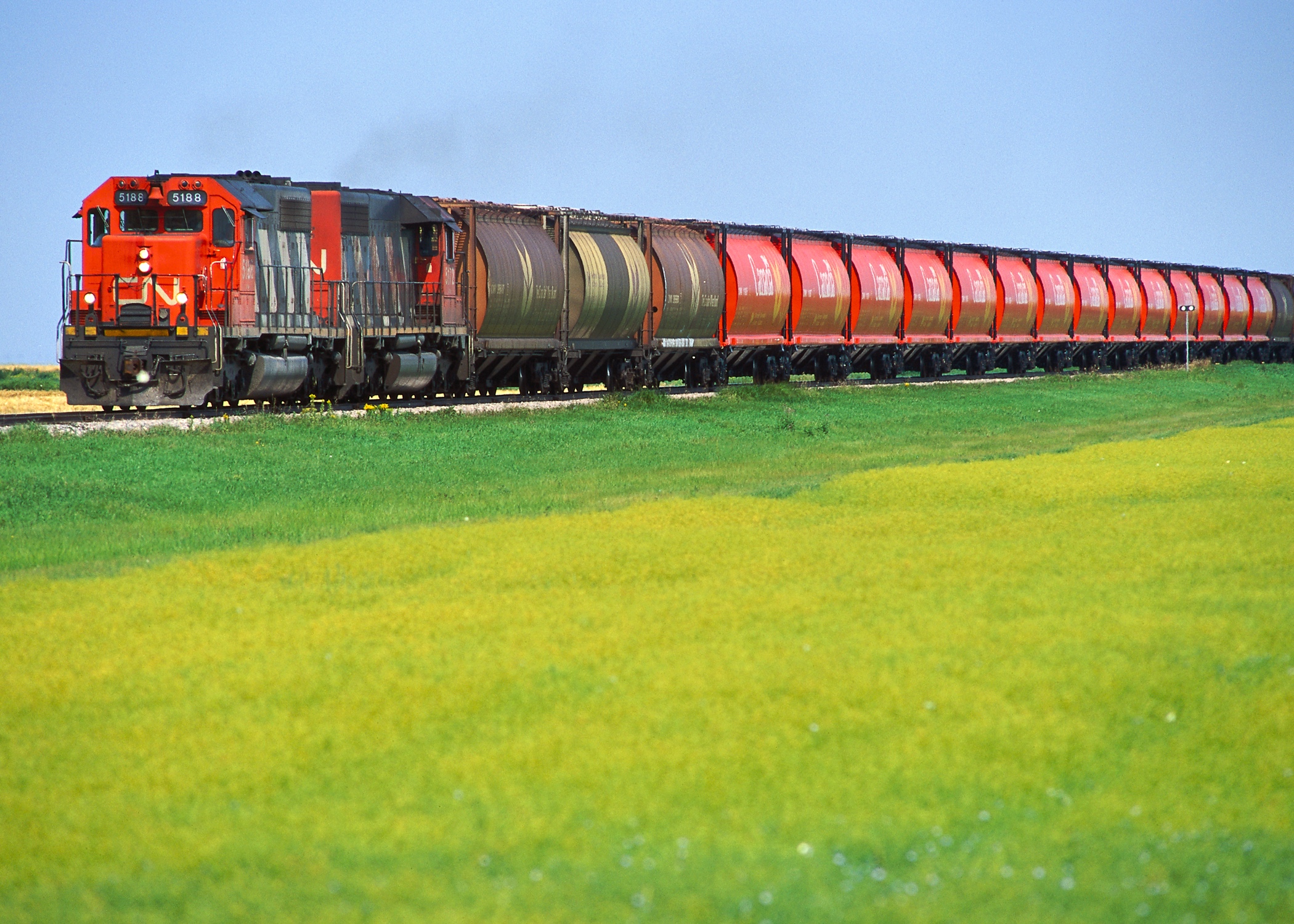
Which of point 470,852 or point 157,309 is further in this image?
point 157,309

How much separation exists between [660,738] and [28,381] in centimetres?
5112

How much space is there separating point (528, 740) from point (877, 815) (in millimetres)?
1685

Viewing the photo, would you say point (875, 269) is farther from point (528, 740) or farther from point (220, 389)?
point (528, 740)

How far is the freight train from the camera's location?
23.0 metres

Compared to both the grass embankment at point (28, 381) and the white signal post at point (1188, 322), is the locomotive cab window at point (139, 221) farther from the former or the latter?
the white signal post at point (1188, 322)

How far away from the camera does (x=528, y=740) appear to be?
20.1ft

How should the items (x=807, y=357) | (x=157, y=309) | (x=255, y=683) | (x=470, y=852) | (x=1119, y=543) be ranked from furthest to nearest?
(x=807, y=357)
(x=157, y=309)
(x=1119, y=543)
(x=255, y=683)
(x=470, y=852)

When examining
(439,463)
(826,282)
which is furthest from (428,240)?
(826,282)

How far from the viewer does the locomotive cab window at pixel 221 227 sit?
23.0 m

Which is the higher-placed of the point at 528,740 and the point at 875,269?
the point at 875,269

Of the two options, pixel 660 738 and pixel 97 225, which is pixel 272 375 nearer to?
pixel 97 225

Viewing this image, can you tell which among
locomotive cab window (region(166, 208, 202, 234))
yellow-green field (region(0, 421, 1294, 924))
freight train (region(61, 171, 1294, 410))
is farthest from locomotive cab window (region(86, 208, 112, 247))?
yellow-green field (region(0, 421, 1294, 924))

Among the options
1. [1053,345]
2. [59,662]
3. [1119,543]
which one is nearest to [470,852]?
[59,662]

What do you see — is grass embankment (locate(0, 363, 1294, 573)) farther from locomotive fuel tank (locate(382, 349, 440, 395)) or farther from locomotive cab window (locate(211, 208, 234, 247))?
locomotive cab window (locate(211, 208, 234, 247))
